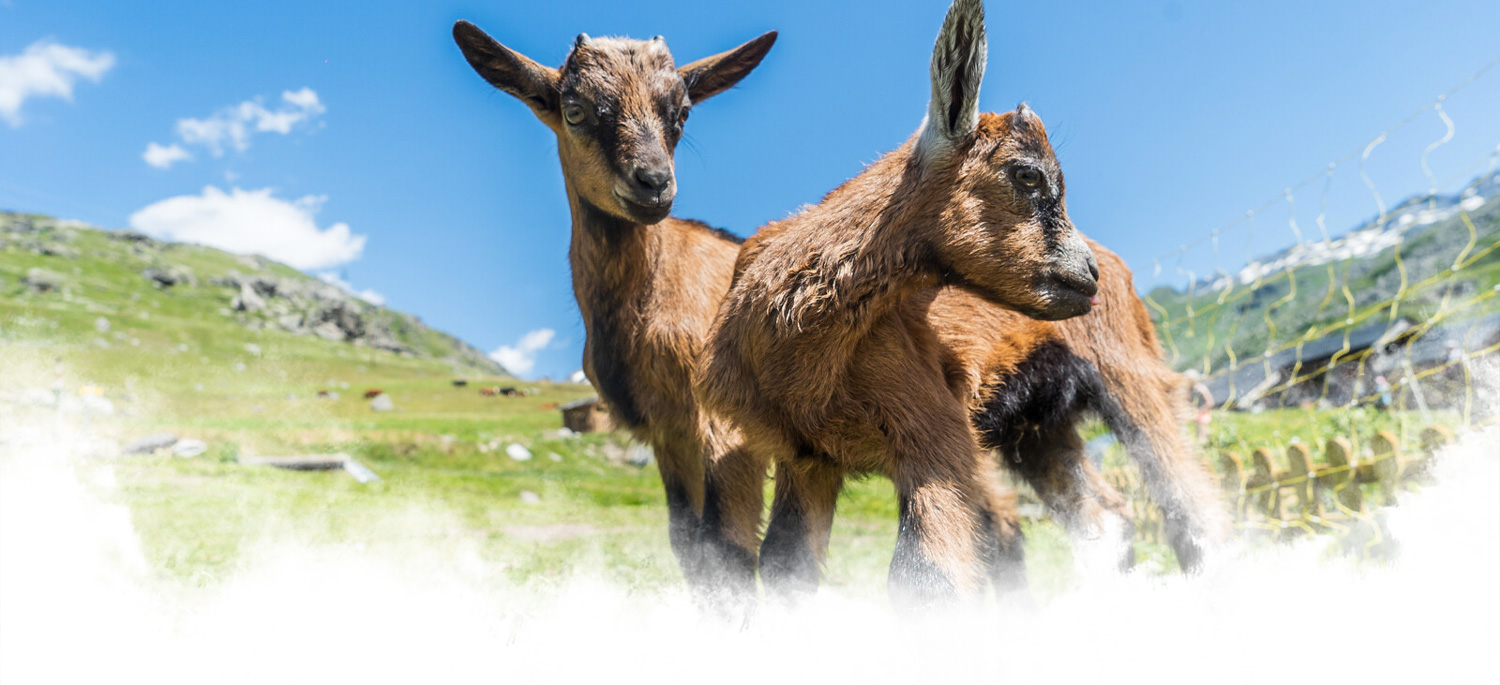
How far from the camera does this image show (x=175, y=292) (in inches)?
4830

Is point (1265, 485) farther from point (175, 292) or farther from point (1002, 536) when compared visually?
point (175, 292)

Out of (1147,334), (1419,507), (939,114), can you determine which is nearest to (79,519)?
(939,114)

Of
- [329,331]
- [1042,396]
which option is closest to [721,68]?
[1042,396]

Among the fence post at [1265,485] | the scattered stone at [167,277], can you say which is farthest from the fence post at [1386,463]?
the scattered stone at [167,277]

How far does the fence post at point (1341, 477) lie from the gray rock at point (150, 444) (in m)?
16.8

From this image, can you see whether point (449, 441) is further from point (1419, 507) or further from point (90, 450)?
point (1419, 507)

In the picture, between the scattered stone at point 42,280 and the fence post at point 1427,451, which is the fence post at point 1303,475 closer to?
the fence post at point 1427,451

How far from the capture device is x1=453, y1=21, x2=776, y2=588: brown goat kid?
397cm

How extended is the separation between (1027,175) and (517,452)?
63.4 ft

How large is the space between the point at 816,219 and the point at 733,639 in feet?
6.00

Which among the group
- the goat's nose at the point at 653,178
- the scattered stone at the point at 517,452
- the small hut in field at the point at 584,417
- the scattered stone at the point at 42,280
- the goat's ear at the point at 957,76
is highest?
the scattered stone at the point at 42,280

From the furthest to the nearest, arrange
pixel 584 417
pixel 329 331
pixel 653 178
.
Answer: pixel 329 331, pixel 584 417, pixel 653 178

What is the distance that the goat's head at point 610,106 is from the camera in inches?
151

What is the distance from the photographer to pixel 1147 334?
190 inches
